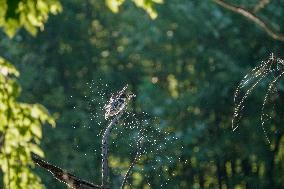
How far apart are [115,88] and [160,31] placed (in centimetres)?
246

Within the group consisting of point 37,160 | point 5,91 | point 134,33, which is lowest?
point 37,160

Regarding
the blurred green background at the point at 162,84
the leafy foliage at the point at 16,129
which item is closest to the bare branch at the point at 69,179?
the leafy foliage at the point at 16,129

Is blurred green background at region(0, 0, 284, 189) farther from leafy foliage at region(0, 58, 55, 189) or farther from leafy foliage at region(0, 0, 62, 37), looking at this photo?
leafy foliage at region(0, 0, 62, 37)

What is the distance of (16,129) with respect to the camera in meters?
5.46

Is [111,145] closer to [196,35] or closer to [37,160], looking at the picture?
[196,35]

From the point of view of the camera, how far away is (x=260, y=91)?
76.7 feet

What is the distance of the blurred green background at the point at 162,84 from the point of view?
Answer: 24.0 m

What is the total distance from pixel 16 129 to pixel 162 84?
Answer: 20.9 metres

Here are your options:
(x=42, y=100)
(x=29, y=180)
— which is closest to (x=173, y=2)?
(x=42, y=100)

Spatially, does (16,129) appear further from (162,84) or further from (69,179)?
(162,84)

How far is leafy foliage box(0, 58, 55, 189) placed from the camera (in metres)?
5.39

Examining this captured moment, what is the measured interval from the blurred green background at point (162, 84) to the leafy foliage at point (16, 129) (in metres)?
16.9

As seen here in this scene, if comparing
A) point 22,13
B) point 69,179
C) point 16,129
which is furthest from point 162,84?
point 69,179

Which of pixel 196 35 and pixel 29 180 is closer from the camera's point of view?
pixel 29 180
